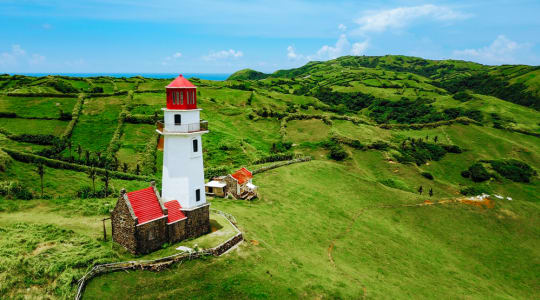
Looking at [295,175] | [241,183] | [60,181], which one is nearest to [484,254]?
[295,175]

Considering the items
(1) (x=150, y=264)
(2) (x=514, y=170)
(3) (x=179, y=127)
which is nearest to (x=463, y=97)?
(2) (x=514, y=170)

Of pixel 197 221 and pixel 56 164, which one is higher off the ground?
pixel 197 221

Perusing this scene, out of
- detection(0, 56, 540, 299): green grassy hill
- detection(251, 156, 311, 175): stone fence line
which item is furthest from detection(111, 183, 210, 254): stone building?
detection(251, 156, 311, 175): stone fence line

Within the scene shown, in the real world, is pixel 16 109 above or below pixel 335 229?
above

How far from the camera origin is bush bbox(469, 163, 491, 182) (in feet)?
238

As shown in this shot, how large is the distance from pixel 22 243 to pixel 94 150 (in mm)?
41983

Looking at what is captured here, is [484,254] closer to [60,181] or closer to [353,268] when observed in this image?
[353,268]

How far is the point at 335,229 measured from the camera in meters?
37.6

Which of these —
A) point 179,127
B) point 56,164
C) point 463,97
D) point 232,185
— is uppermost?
point 463,97

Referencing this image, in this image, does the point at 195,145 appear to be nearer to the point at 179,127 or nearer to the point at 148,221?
the point at 179,127

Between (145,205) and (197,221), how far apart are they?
15.7 ft

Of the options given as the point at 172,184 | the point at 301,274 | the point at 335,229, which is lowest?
the point at 335,229

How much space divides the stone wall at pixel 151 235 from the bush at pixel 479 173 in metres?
75.1

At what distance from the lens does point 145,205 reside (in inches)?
929
